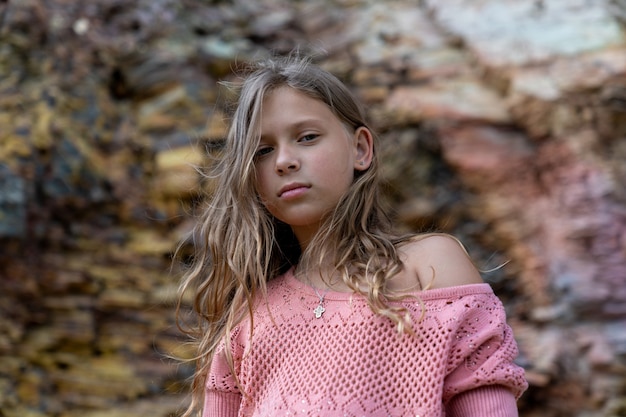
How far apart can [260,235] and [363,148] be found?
33cm

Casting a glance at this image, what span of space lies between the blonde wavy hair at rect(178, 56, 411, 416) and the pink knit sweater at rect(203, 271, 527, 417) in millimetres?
81

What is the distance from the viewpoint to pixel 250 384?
181 centimetres

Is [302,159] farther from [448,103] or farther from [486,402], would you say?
[448,103]

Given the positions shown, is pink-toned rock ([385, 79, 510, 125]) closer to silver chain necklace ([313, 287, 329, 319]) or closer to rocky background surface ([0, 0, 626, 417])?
rocky background surface ([0, 0, 626, 417])

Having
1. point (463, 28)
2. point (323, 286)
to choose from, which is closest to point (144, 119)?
point (463, 28)

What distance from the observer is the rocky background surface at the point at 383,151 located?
123 inches

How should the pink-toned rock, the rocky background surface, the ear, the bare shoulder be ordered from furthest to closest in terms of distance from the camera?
the pink-toned rock, the rocky background surface, the ear, the bare shoulder

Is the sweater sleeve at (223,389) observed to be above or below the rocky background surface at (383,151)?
above

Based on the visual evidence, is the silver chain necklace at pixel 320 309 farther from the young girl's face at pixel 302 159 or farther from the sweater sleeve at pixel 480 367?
the sweater sleeve at pixel 480 367

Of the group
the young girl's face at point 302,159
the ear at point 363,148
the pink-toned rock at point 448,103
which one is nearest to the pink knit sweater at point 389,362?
the young girl's face at point 302,159

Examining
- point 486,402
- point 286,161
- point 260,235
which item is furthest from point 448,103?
point 486,402

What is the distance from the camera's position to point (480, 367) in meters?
1.57

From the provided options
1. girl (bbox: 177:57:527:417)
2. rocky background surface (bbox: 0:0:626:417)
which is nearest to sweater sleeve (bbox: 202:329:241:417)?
girl (bbox: 177:57:527:417)

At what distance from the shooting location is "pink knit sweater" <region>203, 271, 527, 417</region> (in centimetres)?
158
